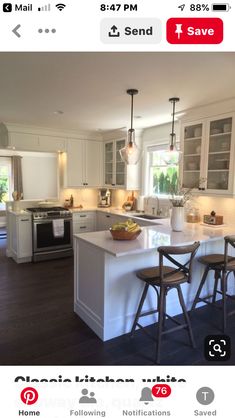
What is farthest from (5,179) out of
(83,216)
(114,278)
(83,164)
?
(114,278)

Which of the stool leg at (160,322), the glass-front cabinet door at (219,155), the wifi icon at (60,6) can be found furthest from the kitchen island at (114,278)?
the wifi icon at (60,6)

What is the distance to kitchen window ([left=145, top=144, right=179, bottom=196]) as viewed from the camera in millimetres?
4273

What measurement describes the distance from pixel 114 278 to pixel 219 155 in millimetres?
1978

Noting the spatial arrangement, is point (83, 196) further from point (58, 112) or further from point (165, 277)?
point (165, 277)

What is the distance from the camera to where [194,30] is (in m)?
0.98

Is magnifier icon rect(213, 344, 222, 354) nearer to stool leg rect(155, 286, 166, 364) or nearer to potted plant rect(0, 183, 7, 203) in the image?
stool leg rect(155, 286, 166, 364)

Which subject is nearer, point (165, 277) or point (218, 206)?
point (165, 277)

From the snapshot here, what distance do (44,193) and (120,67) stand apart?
4578mm

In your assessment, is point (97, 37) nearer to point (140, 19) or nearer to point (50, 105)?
point (140, 19)

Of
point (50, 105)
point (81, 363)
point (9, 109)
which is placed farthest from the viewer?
point (9, 109)

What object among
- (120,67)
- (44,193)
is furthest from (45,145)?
(120,67)

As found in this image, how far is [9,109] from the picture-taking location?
3461 mm

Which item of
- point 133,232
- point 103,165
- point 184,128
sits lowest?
point 133,232

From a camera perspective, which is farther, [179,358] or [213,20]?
[179,358]
